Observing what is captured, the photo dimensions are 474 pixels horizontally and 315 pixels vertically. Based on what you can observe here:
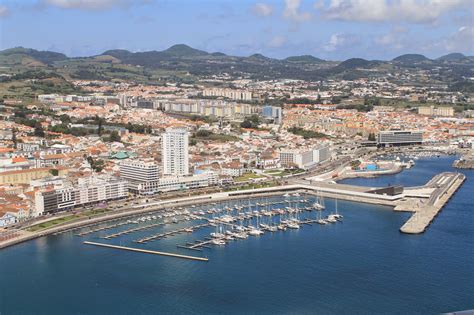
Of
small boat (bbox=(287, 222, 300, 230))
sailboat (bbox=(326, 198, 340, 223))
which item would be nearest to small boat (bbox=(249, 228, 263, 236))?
small boat (bbox=(287, 222, 300, 230))

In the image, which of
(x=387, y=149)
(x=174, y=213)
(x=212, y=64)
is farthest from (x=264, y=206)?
(x=212, y=64)

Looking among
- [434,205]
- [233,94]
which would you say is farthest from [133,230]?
[233,94]

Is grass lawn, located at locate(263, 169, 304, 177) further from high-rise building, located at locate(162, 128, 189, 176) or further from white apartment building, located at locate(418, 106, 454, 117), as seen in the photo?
white apartment building, located at locate(418, 106, 454, 117)

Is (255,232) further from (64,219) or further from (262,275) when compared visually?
(64,219)

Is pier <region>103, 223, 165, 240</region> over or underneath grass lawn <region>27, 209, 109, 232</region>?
underneath

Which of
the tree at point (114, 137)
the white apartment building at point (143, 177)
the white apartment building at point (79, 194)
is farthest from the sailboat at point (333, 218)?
the tree at point (114, 137)
